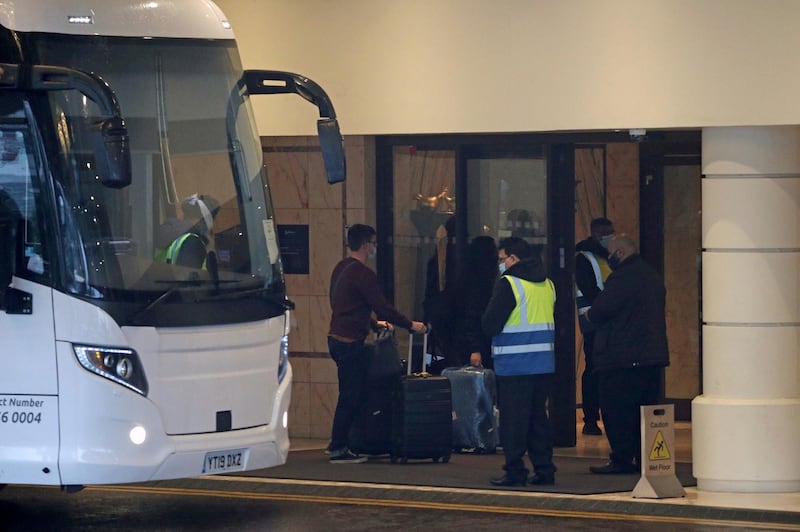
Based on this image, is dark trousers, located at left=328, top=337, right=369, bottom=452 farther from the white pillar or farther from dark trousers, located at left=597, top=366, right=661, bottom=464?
the white pillar

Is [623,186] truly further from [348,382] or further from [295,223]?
[348,382]

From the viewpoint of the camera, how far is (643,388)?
527 inches

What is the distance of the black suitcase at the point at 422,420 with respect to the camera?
45.8 feet

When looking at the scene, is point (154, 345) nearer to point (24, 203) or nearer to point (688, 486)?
point (24, 203)

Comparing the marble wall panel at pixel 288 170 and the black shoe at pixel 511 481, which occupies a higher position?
the marble wall panel at pixel 288 170

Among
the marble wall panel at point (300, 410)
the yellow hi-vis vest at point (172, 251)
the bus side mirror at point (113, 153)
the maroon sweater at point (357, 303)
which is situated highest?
the bus side mirror at point (113, 153)

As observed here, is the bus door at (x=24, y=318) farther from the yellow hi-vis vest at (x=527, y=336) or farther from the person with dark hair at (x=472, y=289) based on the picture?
the person with dark hair at (x=472, y=289)

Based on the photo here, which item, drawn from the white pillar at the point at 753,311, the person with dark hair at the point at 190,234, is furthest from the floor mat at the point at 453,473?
the person with dark hair at the point at 190,234

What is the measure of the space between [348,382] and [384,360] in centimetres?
38

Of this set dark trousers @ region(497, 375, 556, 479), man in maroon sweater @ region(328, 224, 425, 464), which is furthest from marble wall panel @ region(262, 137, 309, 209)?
dark trousers @ region(497, 375, 556, 479)

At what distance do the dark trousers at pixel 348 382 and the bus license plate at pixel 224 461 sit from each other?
3.92 metres

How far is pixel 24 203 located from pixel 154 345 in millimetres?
1142

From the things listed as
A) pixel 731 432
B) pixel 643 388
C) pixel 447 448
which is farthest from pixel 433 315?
pixel 731 432

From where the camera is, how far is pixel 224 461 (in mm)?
10031
